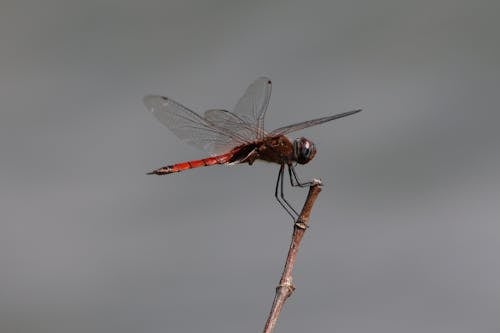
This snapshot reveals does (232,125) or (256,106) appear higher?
(256,106)

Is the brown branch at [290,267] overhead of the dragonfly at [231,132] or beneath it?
beneath

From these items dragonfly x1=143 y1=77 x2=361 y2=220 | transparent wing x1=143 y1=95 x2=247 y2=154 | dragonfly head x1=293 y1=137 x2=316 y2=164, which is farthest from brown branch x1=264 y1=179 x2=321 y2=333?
transparent wing x1=143 y1=95 x2=247 y2=154

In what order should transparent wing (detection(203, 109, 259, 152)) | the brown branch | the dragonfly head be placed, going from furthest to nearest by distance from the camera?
1. transparent wing (detection(203, 109, 259, 152))
2. the dragonfly head
3. the brown branch

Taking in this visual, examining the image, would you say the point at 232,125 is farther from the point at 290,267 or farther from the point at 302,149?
the point at 290,267

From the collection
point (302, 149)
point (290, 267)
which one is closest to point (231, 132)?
point (302, 149)

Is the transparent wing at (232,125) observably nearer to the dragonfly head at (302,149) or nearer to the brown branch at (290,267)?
the dragonfly head at (302,149)

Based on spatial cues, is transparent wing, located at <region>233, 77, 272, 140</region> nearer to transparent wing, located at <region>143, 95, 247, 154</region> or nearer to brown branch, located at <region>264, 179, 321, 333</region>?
transparent wing, located at <region>143, 95, 247, 154</region>

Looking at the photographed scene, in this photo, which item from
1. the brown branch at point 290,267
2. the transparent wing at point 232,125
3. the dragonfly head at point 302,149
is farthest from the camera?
the transparent wing at point 232,125

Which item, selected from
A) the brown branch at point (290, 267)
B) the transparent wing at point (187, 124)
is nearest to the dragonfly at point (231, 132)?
the transparent wing at point (187, 124)
